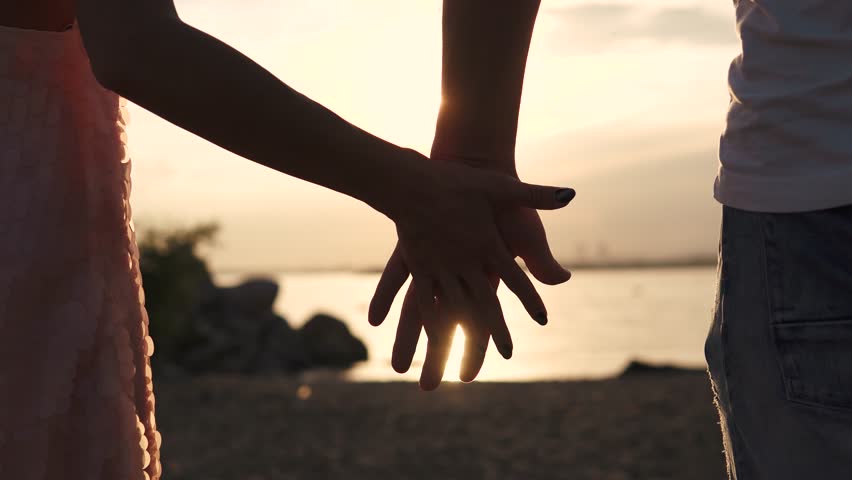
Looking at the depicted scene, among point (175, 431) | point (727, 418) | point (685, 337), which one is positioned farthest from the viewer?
point (685, 337)

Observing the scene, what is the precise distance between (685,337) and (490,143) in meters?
48.1

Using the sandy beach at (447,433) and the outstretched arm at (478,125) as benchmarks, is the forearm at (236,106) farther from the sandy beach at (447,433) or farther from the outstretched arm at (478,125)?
the sandy beach at (447,433)

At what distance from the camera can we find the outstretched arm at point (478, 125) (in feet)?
6.56

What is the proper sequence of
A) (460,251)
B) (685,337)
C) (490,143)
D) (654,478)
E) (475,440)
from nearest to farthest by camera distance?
(460,251) < (490,143) < (654,478) < (475,440) < (685,337)

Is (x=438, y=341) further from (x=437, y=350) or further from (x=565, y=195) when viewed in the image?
(x=565, y=195)

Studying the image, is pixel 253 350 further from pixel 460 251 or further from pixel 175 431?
pixel 460 251

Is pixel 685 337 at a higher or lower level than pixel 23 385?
lower

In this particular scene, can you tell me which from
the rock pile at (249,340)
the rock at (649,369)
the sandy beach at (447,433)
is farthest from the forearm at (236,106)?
the rock pile at (249,340)

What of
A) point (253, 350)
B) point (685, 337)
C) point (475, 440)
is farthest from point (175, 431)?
point (685, 337)

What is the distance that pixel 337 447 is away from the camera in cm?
855

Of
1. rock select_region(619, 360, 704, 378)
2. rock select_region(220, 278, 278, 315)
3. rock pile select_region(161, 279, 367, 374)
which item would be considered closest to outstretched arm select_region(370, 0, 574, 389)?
rock select_region(619, 360, 704, 378)

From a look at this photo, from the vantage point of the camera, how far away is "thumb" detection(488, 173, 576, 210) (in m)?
1.87

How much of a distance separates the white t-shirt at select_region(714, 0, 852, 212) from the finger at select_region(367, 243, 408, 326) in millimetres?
803

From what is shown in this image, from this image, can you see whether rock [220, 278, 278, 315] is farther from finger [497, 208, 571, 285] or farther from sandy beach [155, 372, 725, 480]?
finger [497, 208, 571, 285]
